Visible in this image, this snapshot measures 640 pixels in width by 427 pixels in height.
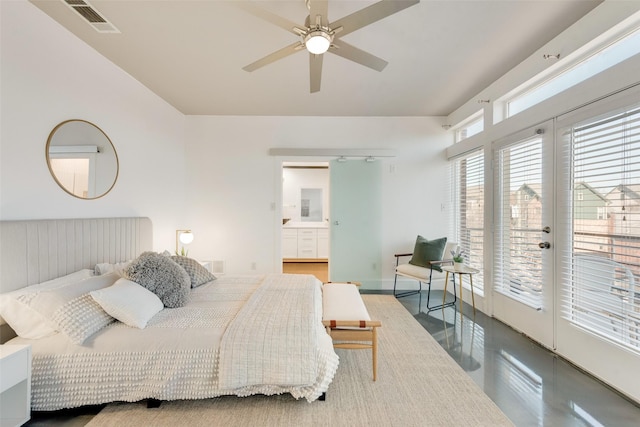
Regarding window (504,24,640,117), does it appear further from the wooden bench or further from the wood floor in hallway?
the wood floor in hallway

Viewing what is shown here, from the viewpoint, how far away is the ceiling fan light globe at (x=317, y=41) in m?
1.69

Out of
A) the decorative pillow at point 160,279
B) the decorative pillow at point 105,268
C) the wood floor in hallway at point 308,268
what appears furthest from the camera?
the wood floor in hallway at point 308,268

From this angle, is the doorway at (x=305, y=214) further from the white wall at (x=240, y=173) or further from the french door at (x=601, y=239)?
the french door at (x=601, y=239)

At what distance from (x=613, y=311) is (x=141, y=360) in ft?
10.3

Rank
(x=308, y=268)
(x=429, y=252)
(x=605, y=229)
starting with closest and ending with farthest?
(x=605, y=229), (x=429, y=252), (x=308, y=268)

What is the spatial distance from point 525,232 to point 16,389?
4021mm

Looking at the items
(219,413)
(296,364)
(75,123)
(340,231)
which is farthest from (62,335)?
(340,231)

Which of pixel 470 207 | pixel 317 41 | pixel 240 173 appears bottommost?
pixel 470 207

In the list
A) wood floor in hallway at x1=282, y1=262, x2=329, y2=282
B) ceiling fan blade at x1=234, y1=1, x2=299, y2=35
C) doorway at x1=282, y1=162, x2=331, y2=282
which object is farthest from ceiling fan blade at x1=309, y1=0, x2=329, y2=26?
doorway at x1=282, y1=162, x2=331, y2=282

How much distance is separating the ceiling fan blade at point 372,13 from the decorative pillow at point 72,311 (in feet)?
7.79

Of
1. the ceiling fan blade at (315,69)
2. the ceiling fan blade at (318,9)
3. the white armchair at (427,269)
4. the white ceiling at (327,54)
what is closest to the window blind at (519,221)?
the white armchair at (427,269)

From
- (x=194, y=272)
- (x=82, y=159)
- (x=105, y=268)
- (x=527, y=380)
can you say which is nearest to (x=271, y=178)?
(x=194, y=272)

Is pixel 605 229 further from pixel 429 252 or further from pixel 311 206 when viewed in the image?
pixel 311 206

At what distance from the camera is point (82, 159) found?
8.00 feet
